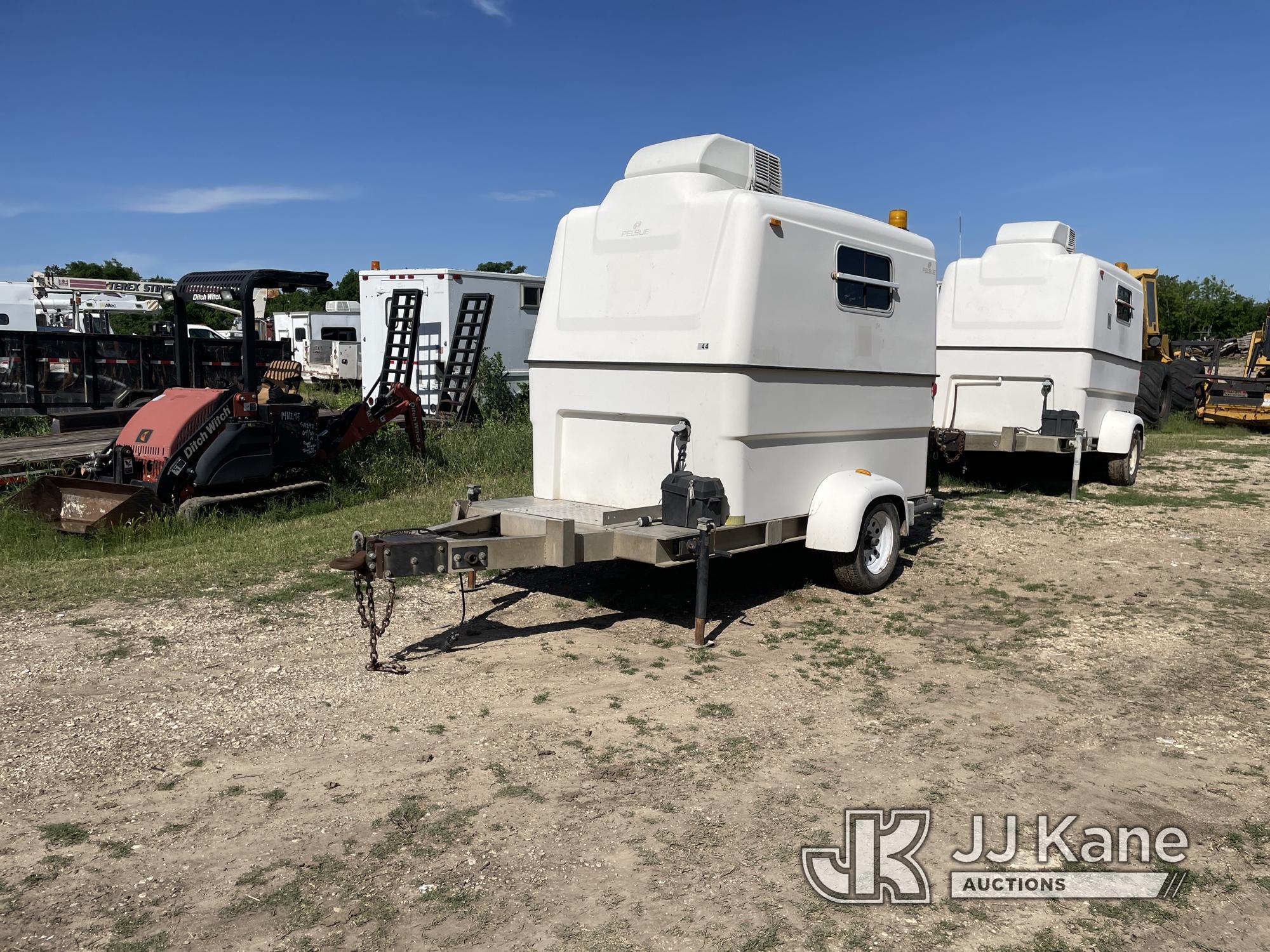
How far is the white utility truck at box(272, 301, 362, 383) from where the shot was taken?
27.3 meters

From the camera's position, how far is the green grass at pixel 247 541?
719 centimetres

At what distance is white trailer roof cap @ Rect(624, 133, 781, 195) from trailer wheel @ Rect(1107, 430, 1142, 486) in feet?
27.1

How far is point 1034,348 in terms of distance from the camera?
11.9m

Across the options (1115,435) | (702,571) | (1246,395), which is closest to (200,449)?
(702,571)

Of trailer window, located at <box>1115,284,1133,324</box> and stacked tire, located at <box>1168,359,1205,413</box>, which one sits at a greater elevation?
trailer window, located at <box>1115,284,1133,324</box>

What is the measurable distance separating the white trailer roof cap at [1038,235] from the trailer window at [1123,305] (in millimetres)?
1104

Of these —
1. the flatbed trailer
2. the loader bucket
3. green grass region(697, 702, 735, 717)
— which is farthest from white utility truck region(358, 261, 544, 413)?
green grass region(697, 702, 735, 717)

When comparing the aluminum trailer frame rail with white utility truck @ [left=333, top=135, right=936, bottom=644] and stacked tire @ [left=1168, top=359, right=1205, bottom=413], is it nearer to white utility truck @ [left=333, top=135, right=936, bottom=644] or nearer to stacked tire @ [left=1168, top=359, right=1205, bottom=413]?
white utility truck @ [left=333, top=135, right=936, bottom=644]

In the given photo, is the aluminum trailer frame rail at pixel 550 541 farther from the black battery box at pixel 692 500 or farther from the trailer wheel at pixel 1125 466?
the trailer wheel at pixel 1125 466

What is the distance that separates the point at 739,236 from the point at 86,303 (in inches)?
Answer: 692

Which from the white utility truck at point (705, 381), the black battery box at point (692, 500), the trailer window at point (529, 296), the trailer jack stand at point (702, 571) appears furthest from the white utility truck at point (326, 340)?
the trailer jack stand at point (702, 571)

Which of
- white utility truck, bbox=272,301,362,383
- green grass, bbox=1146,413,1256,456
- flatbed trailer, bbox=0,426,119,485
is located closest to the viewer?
flatbed trailer, bbox=0,426,119,485

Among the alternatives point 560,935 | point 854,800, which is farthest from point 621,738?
point 560,935

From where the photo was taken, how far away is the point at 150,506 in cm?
862
